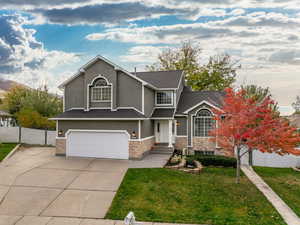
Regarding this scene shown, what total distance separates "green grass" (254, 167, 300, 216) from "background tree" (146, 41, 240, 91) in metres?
20.9

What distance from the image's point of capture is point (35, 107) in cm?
2530

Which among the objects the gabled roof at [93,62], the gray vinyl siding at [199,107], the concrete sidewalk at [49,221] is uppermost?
the gabled roof at [93,62]

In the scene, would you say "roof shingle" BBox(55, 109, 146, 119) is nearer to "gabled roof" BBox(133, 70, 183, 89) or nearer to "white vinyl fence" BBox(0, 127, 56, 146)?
"gabled roof" BBox(133, 70, 183, 89)

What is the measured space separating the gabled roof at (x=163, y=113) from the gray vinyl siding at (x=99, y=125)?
11.2 ft

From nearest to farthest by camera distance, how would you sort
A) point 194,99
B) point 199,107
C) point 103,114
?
point 103,114
point 199,107
point 194,99

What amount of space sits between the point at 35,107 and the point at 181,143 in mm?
16678

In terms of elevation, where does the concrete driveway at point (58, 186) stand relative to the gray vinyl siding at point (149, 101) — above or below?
below

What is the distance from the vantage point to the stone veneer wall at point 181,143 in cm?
1959

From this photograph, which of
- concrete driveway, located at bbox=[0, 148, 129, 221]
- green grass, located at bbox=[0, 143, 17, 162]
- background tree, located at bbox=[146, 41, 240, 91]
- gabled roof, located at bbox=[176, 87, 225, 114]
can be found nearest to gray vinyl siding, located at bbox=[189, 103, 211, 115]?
gabled roof, located at bbox=[176, 87, 225, 114]

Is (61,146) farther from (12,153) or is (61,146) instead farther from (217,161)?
(217,161)

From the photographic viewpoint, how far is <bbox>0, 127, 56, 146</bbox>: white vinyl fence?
2170 centimetres

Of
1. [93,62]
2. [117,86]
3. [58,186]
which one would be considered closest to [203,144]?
[117,86]

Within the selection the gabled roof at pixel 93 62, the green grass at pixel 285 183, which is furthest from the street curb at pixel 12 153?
the green grass at pixel 285 183

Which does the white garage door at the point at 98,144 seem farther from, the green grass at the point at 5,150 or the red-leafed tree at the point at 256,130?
the red-leafed tree at the point at 256,130
